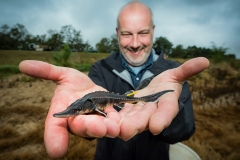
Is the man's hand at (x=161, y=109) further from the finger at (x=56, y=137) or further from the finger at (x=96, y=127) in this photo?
the finger at (x=56, y=137)

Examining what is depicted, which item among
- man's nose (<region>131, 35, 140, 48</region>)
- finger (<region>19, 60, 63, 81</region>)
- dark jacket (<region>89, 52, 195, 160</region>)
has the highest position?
man's nose (<region>131, 35, 140, 48</region>)

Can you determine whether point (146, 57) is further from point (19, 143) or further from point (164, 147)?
point (19, 143)

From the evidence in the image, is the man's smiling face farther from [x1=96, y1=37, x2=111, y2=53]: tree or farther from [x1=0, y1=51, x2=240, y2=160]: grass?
[x1=96, y1=37, x2=111, y2=53]: tree

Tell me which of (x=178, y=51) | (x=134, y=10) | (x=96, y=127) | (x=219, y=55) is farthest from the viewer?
(x=178, y=51)

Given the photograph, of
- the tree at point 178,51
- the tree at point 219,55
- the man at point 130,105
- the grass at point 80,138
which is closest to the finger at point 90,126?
the man at point 130,105

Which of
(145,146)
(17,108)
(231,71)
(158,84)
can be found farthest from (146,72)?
(231,71)

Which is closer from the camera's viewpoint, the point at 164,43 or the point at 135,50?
the point at 135,50

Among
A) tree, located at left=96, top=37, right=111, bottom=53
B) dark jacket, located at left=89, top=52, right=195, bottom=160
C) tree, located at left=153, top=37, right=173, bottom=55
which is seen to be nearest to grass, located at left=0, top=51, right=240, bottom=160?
dark jacket, located at left=89, top=52, right=195, bottom=160

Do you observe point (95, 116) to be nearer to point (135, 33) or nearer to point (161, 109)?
point (161, 109)

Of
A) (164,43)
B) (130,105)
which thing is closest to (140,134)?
(130,105)

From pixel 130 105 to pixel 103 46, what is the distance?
49.1 meters

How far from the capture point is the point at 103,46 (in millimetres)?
50375

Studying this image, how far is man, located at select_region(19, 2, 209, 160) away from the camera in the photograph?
1516 mm

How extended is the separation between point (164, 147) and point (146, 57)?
2.16m
